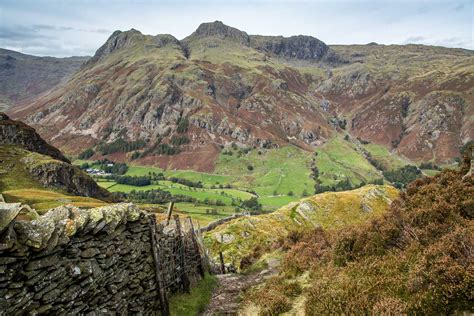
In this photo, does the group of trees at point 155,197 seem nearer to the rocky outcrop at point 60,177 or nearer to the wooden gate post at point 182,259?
the rocky outcrop at point 60,177

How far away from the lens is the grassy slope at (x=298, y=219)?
1558 inches

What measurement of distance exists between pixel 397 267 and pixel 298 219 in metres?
37.5

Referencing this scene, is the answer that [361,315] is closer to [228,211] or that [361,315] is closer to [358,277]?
[358,277]

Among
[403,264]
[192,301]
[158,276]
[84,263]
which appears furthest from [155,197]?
[403,264]

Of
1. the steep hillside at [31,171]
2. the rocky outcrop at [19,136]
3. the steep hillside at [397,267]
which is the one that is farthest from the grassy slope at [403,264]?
the rocky outcrop at [19,136]

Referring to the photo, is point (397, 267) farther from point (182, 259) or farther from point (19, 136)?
point (19, 136)

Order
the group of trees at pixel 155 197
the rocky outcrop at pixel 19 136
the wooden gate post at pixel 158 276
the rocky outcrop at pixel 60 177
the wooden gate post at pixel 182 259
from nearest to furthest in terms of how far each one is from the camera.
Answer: the wooden gate post at pixel 158 276 < the wooden gate post at pixel 182 259 < the rocky outcrop at pixel 60 177 < the rocky outcrop at pixel 19 136 < the group of trees at pixel 155 197

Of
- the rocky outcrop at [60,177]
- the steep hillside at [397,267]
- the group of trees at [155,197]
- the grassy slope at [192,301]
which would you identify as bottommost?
the group of trees at [155,197]

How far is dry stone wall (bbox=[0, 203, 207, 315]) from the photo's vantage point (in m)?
8.09

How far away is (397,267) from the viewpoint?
12.2 meters

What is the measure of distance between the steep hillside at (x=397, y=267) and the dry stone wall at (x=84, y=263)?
5185mm

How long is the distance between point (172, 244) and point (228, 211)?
454ft

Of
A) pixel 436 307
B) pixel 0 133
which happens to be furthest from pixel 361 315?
pixel 0 133

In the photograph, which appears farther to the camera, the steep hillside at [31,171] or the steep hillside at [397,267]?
the steep hillside at [31,171]
